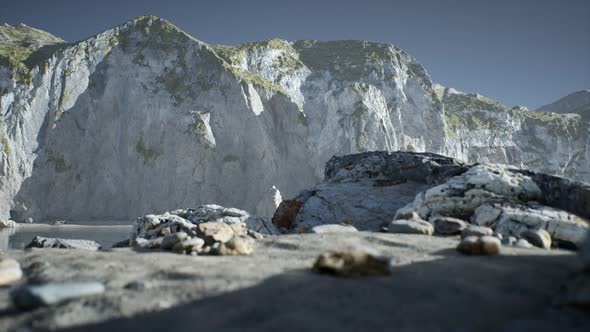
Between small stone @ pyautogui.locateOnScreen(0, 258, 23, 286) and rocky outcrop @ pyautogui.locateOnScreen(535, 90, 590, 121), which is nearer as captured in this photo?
small stone @ pyautogui.locateOnScreen(0, 258, 23, 286)

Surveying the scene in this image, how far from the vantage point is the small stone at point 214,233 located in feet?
15.6

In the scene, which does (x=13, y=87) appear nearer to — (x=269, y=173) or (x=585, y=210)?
(x=269, y=173)

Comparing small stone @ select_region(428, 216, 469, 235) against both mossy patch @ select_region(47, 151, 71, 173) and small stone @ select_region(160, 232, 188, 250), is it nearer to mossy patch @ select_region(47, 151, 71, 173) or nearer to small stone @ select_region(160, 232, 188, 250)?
small stone @ select_region(160, 232, 188, 250)

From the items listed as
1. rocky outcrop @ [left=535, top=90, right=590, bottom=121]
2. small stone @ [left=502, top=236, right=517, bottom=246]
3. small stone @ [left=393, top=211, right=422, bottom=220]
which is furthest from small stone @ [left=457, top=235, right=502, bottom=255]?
rocky outcrop @ [left=535, top=90, right=590, bottom=121]

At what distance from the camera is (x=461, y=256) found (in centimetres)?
379

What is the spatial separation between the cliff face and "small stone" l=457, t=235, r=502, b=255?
1883 inches

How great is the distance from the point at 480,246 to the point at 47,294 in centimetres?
407

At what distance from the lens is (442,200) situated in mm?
7344

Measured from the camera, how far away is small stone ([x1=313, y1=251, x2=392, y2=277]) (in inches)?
117

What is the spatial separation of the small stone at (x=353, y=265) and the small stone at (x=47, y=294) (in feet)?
6.03

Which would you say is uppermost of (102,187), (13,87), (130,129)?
(13,87)

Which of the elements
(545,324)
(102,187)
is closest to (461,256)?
(545,324)

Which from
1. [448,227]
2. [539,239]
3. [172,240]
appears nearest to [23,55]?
[172,240]

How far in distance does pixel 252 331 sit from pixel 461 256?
9.16 feet
